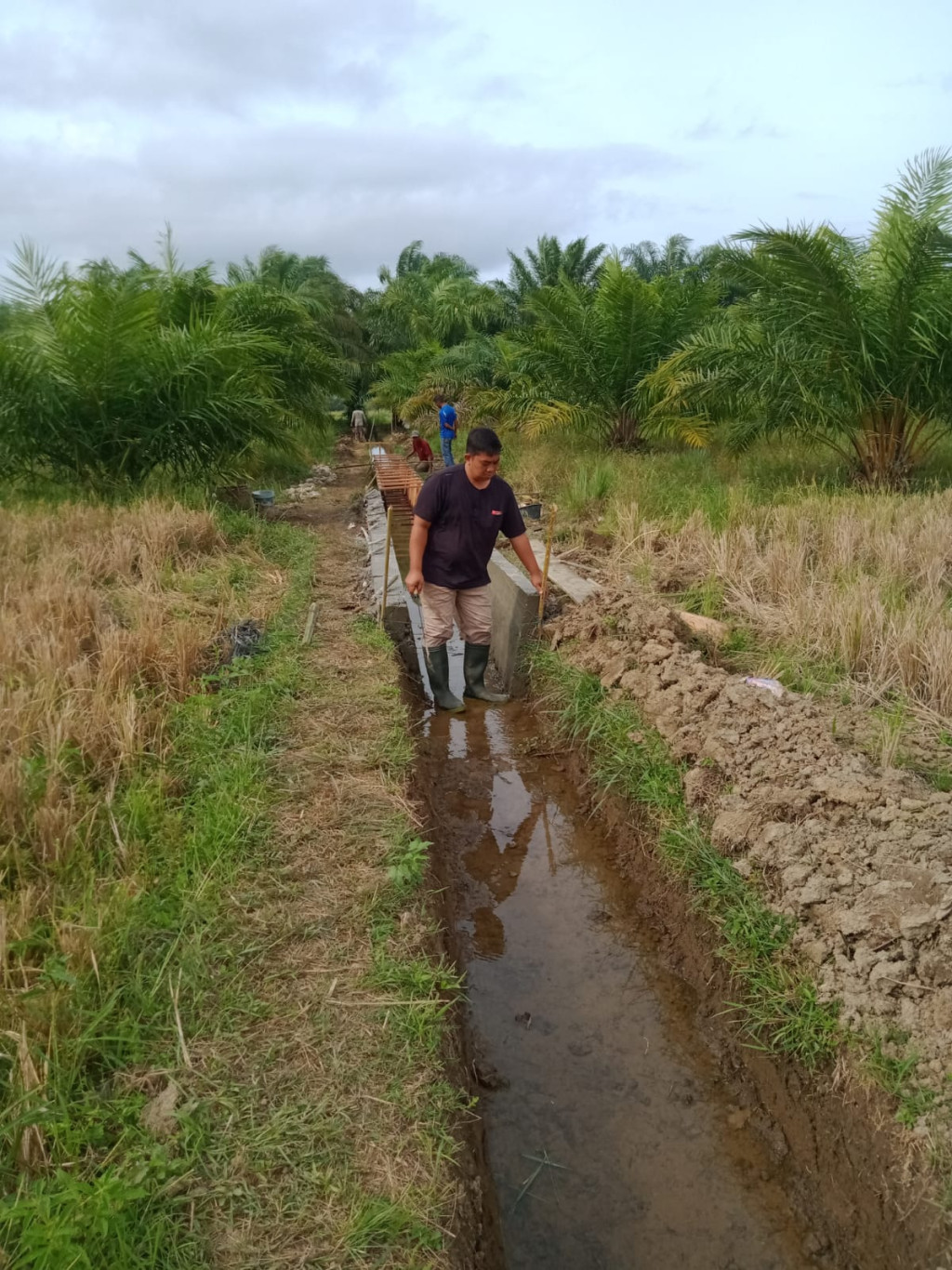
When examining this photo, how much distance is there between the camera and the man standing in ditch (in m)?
4.56

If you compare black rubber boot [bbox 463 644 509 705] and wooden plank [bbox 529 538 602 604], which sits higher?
wooden plank [bbox 529 538 602 604]

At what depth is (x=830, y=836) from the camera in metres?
2.86

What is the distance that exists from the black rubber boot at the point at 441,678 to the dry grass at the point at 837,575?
67.3 inches

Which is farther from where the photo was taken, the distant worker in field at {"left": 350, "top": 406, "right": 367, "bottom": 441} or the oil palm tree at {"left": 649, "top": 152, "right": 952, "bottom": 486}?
the distant worker in field at {"left": 350, "top": 406, "right": 367, "bottom": 441}

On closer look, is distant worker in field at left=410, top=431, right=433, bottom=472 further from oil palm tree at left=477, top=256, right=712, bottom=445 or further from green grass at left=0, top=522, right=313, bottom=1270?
green grass at left=0, top=522, right=313, bottom=1270

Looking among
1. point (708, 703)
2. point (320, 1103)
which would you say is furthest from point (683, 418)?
point (320, 1103)

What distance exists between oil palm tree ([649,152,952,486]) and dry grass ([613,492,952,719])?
135cm

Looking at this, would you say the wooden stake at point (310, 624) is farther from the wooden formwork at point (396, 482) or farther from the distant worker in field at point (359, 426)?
the distant worker in field at point (359, 426)

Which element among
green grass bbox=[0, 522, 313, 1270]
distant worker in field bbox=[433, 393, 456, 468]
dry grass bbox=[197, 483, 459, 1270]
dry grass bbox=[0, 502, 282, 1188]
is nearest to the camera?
green grass bbox=[0, 522, 313, 1270]

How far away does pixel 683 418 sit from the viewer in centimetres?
989

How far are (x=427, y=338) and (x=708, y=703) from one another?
20177 mm

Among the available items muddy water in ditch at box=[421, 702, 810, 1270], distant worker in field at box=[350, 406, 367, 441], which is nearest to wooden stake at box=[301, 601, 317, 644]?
muddy water in ditch at box=[421, 702, 810, 1270]

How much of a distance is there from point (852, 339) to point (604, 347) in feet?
13.2

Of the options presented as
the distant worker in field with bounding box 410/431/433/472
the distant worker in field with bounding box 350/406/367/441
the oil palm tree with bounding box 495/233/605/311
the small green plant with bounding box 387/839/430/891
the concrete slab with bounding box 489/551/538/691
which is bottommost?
the small green plant with bounding box 387/839/430/891
